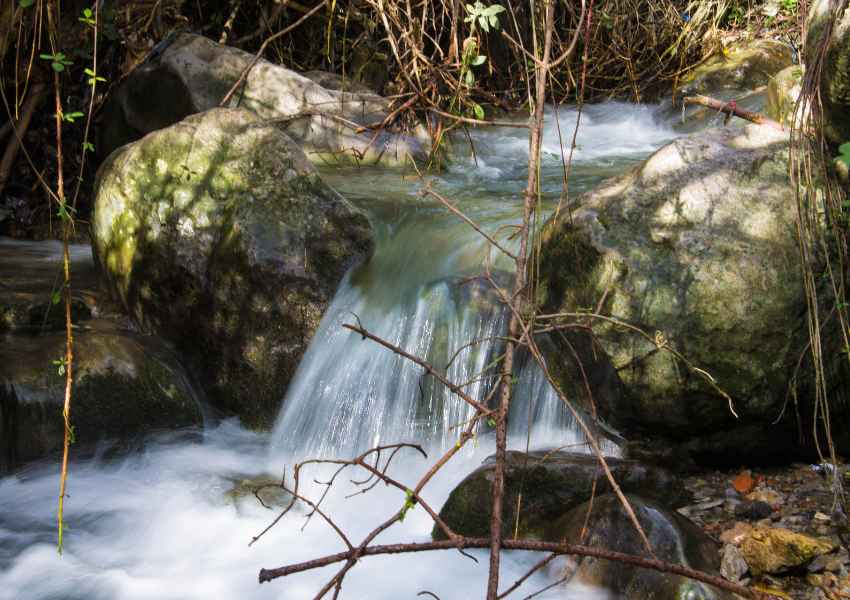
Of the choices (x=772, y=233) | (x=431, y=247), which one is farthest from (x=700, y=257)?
(x=431, y=247)

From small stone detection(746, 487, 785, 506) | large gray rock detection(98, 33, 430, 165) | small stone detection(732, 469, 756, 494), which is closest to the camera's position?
small stone detection(746, 487, 785, 506)

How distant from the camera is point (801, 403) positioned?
3588 millimetres

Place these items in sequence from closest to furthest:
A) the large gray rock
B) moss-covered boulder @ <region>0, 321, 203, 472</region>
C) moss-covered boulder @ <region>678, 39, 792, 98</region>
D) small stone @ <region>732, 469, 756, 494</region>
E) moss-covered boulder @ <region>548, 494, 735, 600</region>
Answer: moss-covered boulder @ <region>548, 494, 735, 600</region> → small stone @ <region>732, 469, 756, 494</region> → moss-covered boulder @ <region>0, 321, 203, 472</region> → the large gray rock → moss-covered boulder @ <region>678, 39, 792, 98</region>

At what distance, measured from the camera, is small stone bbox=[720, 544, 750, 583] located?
2.93m

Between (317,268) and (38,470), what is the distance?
5.26ft

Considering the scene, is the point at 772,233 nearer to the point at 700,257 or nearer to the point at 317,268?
the point at 700,257

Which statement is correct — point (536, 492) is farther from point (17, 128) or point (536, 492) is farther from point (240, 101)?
point (17, 128)

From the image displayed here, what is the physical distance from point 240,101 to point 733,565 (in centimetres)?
480

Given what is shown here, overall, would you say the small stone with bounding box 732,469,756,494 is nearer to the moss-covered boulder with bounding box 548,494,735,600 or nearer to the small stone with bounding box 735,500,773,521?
the small stone with bounding box 735,500,773,521

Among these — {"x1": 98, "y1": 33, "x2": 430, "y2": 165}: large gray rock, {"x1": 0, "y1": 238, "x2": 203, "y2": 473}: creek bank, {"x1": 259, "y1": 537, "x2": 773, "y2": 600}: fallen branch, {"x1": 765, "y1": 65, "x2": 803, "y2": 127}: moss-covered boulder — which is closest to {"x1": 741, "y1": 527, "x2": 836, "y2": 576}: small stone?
{"x1": 259, "y1": 537, "x2": 773, "y2": 600}: fallen branch

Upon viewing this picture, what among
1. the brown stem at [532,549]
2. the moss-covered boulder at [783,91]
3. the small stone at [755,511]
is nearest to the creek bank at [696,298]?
the small stone at [755,511]

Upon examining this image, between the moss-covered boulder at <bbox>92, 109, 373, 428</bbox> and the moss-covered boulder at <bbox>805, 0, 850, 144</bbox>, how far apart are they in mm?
2287

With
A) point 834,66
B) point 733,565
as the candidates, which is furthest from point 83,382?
point 834,66

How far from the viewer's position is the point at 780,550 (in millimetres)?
2936
